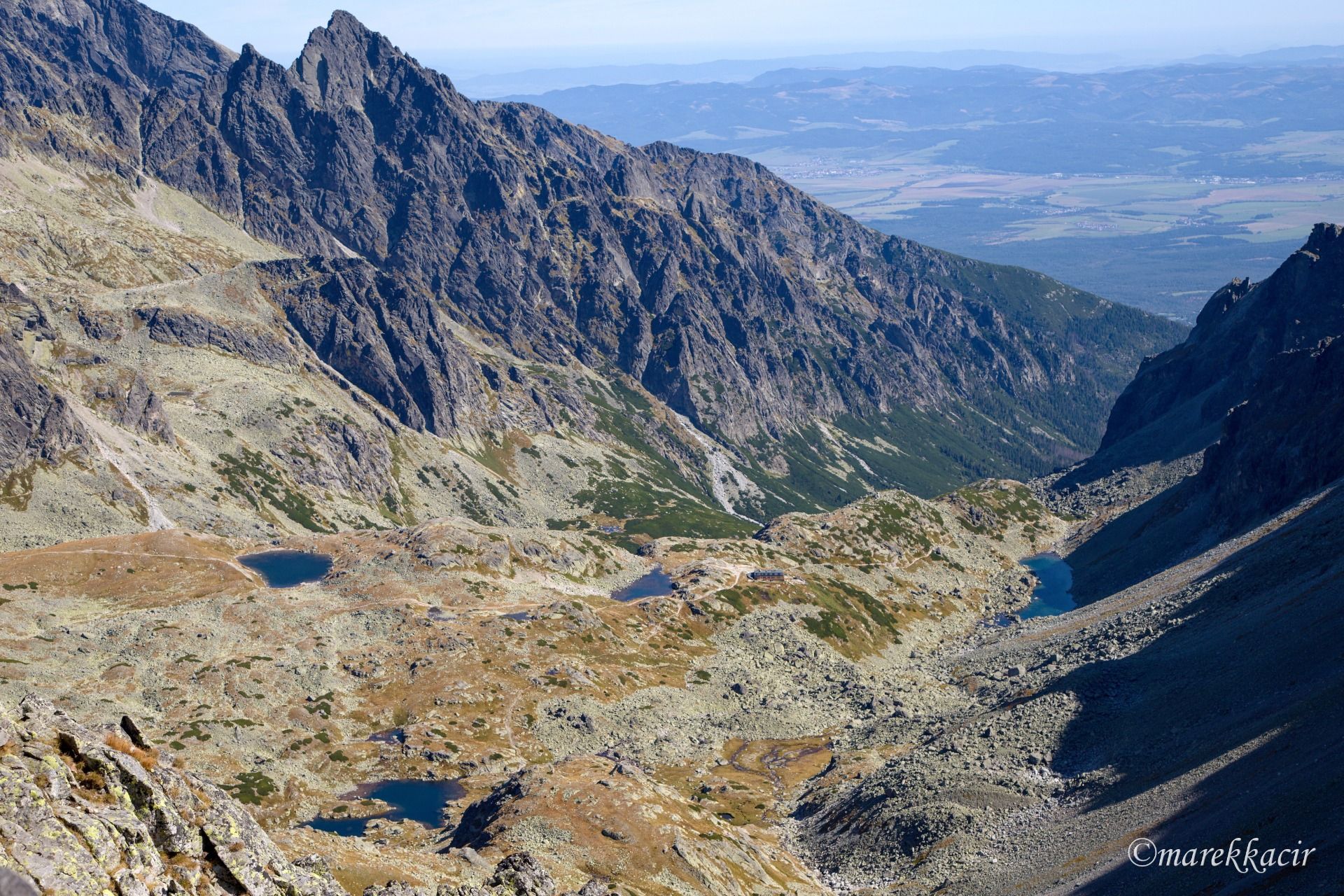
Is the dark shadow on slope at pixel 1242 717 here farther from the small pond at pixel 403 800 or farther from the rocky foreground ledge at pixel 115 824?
the small pond at pixel 403 800

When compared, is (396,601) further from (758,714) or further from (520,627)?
(758,714)

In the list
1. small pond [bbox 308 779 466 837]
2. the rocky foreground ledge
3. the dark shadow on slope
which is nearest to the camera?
the rocky foreground ledge

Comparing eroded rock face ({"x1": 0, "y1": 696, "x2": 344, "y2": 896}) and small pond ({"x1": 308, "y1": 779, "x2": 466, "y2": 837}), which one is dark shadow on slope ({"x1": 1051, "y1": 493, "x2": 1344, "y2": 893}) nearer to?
eroded rock face ({"x1": 0, "y1": 696, "x2": 344, "y2": 896})

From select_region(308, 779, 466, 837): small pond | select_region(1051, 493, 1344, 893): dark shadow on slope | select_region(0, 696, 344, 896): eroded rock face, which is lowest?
select_region(308, 779, 466, 837): small pond

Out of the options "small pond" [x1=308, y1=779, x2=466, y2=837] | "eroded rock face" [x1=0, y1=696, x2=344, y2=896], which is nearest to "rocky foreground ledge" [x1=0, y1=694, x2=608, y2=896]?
"eroded rock face" [x1=0, y1=696, x2=344, y2=896]

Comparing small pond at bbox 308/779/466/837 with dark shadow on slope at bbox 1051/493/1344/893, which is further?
small pond at bbox 308/779/466/837

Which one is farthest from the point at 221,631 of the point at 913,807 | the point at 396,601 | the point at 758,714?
the point at 913,807

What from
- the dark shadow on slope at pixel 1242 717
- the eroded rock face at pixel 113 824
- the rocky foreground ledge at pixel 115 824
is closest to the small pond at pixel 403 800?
the dark shadow on slope at pixel 1242 717

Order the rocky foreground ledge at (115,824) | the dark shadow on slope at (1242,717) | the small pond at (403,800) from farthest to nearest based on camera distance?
the small pond at (403,800) < the dark shadow on slope at (1242,717) < the rocky foreground ledge at (115,824)
